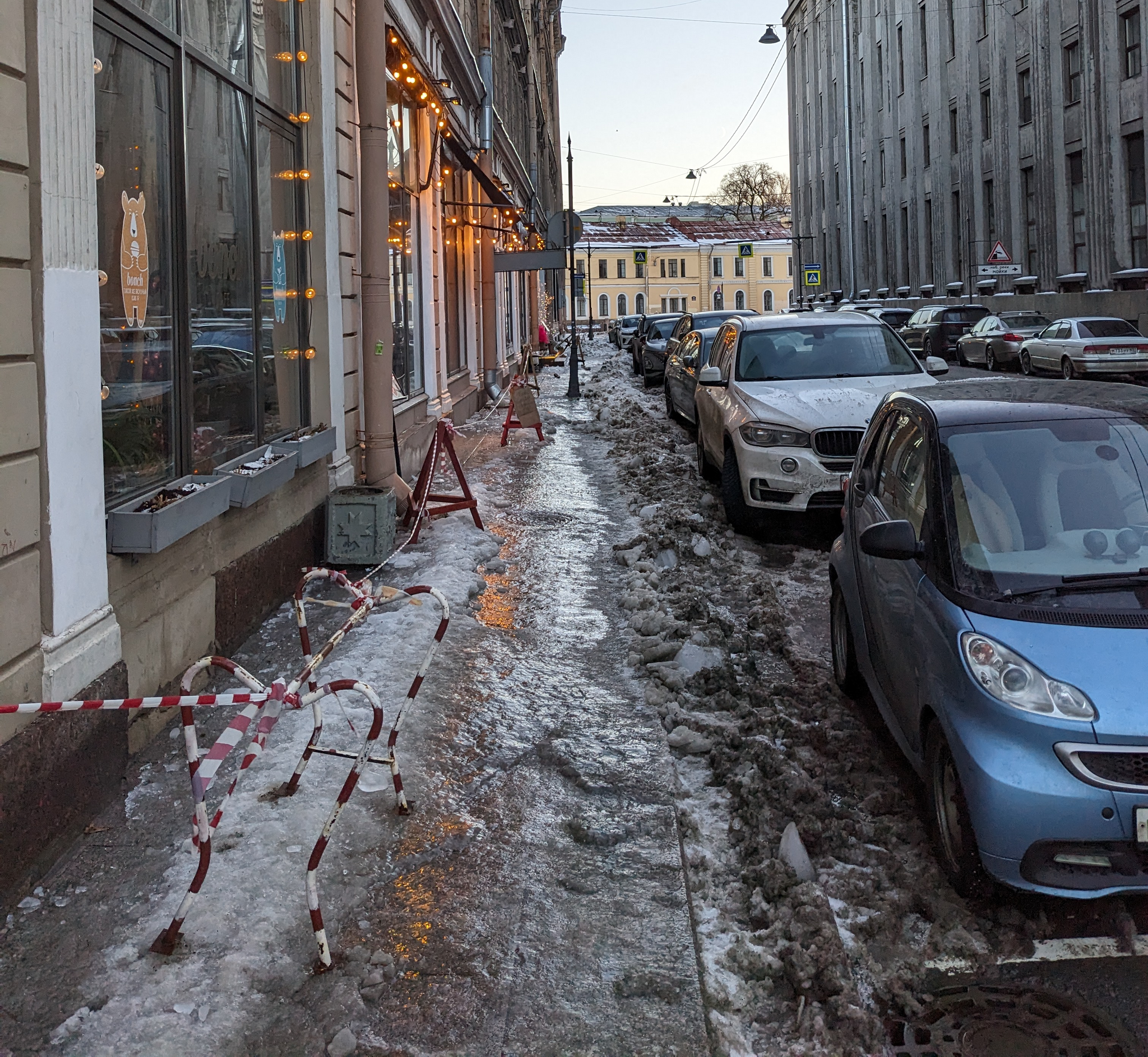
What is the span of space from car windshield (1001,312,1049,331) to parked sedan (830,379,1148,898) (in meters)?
30.3

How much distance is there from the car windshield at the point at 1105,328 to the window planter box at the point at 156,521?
2623 cm

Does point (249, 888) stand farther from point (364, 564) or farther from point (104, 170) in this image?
point (364, 564)

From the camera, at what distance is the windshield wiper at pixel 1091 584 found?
4.08m

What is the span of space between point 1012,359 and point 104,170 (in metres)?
31.0

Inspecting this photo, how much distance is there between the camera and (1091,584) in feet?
13.4

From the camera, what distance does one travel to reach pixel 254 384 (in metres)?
7.75

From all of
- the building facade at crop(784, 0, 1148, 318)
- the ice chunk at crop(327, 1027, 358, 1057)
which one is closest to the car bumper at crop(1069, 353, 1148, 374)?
the building facade at crop(784, 0, 1148, 318)

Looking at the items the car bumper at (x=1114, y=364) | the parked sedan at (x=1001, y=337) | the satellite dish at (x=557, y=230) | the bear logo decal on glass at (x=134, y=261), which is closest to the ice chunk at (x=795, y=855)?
the bear logo decal on glass at (x=134, y=261)

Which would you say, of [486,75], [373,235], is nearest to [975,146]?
[486,75]

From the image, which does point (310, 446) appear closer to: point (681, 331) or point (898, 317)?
point (681, 331)

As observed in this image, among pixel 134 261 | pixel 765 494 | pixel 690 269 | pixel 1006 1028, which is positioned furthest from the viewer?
pixel 690 269

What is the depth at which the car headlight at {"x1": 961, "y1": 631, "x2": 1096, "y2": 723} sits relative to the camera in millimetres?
3633

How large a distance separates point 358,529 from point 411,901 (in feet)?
16.3

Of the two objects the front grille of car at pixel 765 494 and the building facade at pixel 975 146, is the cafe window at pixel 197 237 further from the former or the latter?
the building facade at pixel 975 146
